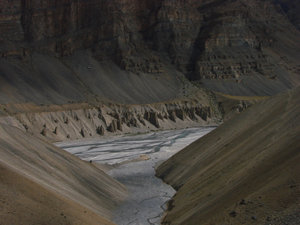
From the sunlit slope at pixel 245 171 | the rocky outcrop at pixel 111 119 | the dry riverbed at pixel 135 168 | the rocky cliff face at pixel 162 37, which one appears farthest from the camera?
the rocky cliff face at pixel 162 37

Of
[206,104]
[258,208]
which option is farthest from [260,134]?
[206,104]

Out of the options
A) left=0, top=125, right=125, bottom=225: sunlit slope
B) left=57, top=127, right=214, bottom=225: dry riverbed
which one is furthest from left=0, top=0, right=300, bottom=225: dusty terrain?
left=57, top=127, right=214, bottom=225: dry riverbed

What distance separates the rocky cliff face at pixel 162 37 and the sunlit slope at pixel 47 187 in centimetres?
7267

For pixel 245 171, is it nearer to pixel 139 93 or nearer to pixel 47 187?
pixel 47 187

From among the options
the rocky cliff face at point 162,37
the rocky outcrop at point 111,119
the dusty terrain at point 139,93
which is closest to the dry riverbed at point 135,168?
the dusty terrain at point 139,93

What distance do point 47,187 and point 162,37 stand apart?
104 meters

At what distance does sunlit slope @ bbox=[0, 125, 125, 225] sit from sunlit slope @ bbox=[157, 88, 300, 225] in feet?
13.0

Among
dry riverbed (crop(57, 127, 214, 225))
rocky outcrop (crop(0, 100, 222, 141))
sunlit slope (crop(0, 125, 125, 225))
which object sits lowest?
rocky outcrop (crop(0, 100, 222, 141))

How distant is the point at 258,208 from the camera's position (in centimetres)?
1439

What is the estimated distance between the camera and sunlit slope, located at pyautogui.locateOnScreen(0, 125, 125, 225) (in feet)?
46.0

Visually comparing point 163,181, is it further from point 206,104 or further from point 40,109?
point 206,104

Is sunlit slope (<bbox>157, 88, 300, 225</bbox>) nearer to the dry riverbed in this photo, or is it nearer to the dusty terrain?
the dusty terrain

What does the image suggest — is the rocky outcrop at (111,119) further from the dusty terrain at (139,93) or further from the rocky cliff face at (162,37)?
the rocky cliff face at (162,37)

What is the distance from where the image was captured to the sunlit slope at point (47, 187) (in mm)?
14031
